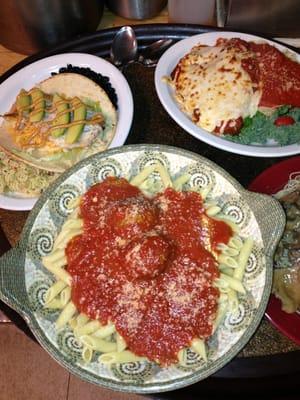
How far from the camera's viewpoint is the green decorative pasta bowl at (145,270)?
51.3 inches

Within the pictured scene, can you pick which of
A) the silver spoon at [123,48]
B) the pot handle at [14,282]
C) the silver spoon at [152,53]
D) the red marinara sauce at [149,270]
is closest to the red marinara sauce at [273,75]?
the silver spoon at [152,53]

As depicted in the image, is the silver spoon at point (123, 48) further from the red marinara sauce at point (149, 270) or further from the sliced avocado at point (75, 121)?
the red marinara sauce at point (149, 270)

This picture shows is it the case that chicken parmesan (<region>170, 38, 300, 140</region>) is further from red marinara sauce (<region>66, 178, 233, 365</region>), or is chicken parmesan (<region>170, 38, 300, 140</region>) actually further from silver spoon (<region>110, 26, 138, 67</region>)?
red marinara sauce (<region>66, 178, 233, 365</region>)

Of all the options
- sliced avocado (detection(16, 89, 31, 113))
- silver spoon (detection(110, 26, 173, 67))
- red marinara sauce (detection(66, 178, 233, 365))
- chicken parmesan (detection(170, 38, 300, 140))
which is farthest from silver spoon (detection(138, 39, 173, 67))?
red marinara sauce (detection(66, 178, 233, 365))

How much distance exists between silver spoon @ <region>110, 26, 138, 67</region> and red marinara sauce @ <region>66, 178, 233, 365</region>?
3.00 feet

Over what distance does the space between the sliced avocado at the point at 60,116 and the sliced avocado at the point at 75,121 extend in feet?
0.09

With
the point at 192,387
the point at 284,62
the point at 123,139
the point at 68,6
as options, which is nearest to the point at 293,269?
the point at 192,387

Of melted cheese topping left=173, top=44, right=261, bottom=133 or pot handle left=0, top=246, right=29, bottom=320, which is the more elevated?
melted cheese topping left=173, top=44, right=261, bottom=133

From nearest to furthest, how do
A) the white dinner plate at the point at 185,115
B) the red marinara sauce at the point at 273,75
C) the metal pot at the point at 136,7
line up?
the white dinner plate at the point at 185,115
the red marinara sauce at the point at 273,75
the metal pot at the point at 136,7

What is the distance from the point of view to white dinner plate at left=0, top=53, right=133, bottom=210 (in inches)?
76.1

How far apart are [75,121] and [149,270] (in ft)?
2.78

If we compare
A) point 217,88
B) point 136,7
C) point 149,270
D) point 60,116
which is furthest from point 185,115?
point 136,7

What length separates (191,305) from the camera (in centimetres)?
136

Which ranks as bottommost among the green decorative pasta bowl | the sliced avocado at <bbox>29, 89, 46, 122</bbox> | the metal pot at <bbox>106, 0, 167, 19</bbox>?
the green decorative pasta bowl
